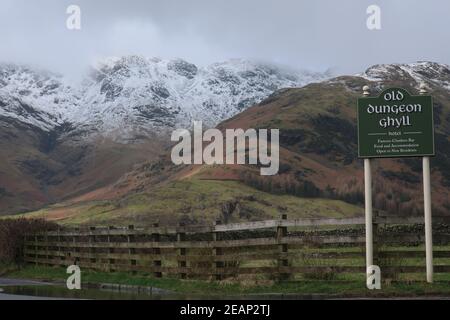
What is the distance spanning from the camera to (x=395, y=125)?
16.4 metres

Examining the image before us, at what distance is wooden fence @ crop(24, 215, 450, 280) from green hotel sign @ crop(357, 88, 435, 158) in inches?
66.2

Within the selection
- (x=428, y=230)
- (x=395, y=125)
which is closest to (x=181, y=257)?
(x=428, y=230)

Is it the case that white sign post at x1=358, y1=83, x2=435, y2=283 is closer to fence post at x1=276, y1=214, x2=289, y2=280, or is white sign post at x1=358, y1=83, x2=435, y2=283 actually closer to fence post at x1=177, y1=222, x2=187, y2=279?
fence post at x1=276, y1=214, x2=289, y2=280

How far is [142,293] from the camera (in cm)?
1816

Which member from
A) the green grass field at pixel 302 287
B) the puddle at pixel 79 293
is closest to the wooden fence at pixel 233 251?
the green grass field at pixel 302 287

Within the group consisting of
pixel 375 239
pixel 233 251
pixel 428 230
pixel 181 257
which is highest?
pixel 428 230

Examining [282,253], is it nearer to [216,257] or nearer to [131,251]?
[216,257]

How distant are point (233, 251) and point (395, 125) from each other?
5.66m

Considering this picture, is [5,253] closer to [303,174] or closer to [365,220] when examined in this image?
[365,220]

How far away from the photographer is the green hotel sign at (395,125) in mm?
16219

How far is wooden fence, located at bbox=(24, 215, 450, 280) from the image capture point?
16531mm
